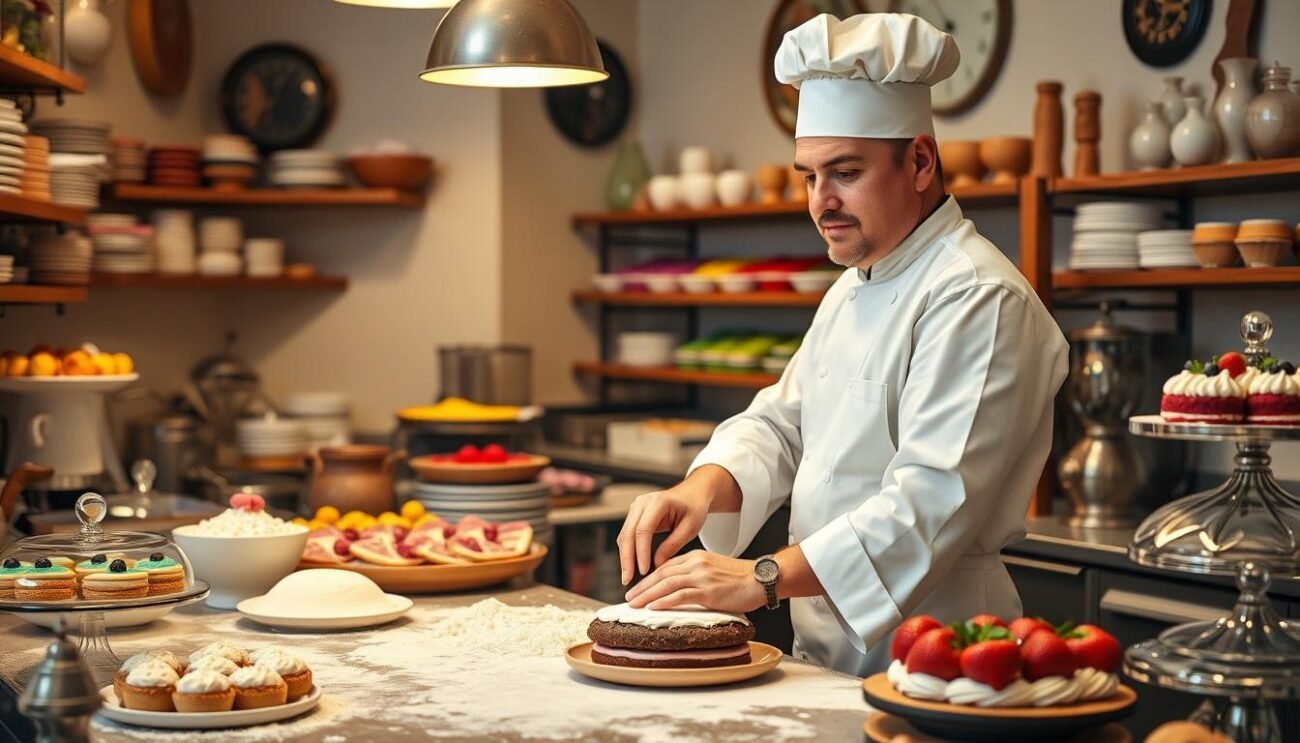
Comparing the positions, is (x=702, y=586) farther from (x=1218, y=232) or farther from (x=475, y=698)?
(x=1218, y=232)

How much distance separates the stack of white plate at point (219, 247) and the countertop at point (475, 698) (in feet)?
10.1

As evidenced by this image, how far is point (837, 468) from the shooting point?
2.52 meters

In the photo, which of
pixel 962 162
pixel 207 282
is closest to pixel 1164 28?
pixel 962 162

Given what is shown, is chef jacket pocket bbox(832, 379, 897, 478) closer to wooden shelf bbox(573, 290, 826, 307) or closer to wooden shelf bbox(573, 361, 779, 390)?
wooden shelf bbox(573, 290, 826, 307)

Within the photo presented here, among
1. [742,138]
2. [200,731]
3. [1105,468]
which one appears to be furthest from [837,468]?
[742,138]

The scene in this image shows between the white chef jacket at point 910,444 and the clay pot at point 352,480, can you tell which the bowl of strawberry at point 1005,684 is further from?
the clay pot at point 352,480

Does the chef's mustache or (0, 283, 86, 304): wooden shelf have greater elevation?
the chef's mustache

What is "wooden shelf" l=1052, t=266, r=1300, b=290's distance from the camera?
3.55m

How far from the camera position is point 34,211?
349cm

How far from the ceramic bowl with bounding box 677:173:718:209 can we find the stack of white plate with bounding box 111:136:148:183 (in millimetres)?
1940

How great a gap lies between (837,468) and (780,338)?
2833 millimetres

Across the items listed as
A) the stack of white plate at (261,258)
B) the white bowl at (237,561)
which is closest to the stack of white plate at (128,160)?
the stack of white plate at (261,258)

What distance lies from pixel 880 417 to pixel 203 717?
3.83 feet

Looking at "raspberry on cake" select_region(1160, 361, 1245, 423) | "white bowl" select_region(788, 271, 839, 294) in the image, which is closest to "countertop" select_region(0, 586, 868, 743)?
"raspberry on cake" select_region(1160, 361, 1245, 423)
